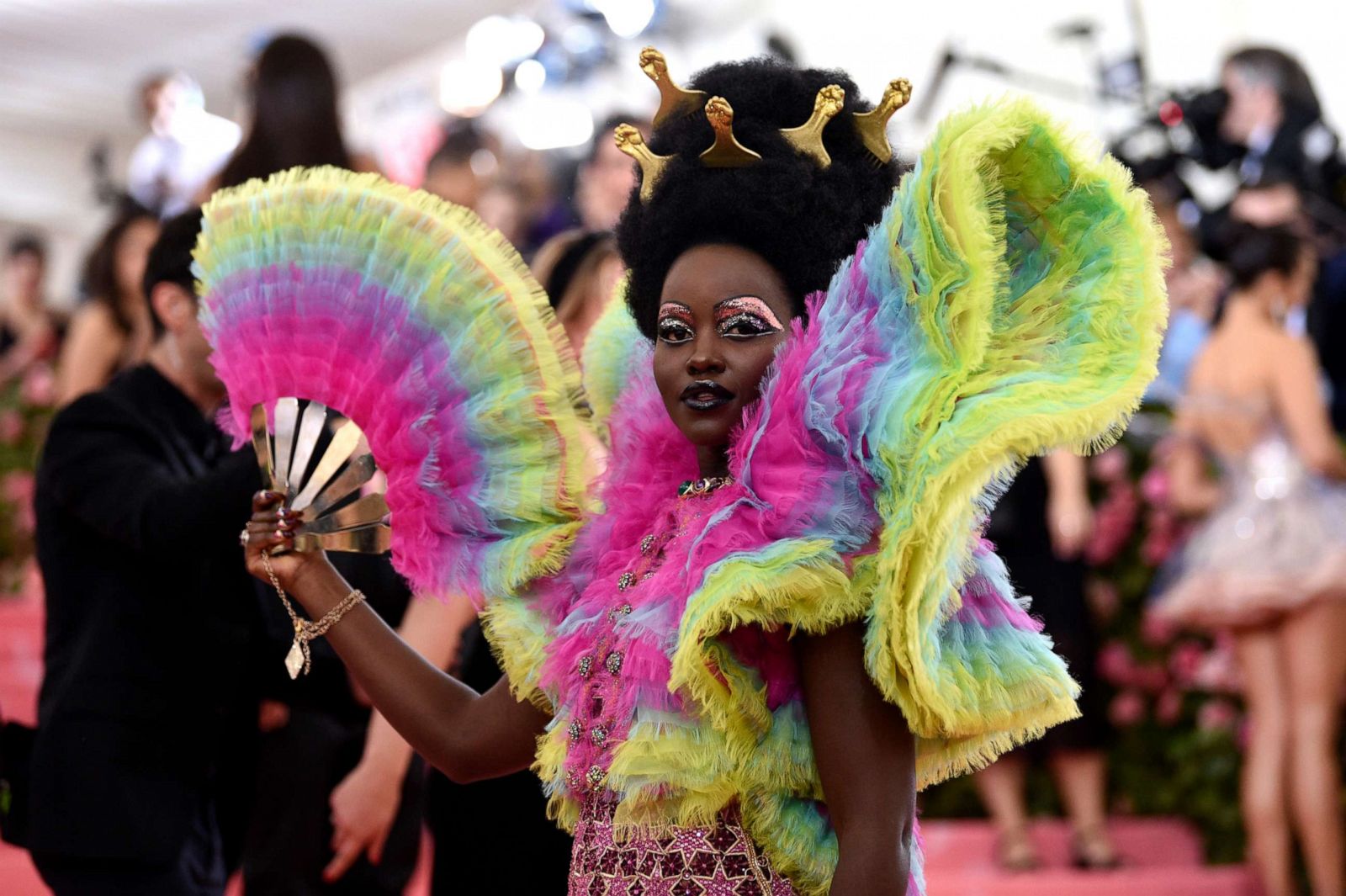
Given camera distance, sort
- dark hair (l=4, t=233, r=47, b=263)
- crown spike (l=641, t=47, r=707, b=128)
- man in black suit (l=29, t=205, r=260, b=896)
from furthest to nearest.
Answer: dark hair (l=4, t=233, r=47, b=263), man in black suit (l=29, t=205, r=260, b=896), crown spike (l=641, t=47, r=707, b=128)

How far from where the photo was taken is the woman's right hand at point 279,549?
180 cm

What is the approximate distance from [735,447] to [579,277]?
1.38 metres

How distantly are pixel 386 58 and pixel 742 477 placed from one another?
12132 mm

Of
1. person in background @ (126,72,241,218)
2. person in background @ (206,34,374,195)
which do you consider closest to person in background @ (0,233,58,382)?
person in background @ (126,72,241,218)

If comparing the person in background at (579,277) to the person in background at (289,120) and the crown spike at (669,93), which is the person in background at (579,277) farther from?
the crown spike at (669,93)

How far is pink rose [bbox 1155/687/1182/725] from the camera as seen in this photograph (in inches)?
211

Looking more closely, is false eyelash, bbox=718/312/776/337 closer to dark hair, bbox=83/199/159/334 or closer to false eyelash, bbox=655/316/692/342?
false eyelash, bbox=655/316/692/342

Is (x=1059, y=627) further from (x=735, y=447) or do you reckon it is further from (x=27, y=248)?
(x=27, y=248)

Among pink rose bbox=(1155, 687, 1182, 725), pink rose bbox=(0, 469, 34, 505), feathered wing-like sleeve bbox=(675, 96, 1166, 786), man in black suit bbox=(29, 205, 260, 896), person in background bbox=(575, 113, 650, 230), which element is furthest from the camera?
pink rose bbox=(0, 469, 34, 505)

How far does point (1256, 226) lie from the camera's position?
493cm

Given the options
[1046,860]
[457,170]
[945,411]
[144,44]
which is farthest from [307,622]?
[144,44]

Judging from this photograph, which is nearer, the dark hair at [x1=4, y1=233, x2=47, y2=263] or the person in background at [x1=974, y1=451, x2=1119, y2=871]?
the person in background at [x1=974, y1=451, x2=1119, y2=871]

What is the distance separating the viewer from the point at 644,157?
1.76 meters

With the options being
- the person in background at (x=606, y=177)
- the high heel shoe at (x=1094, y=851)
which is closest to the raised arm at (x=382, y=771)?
the person in background at (x=606, y=177)
